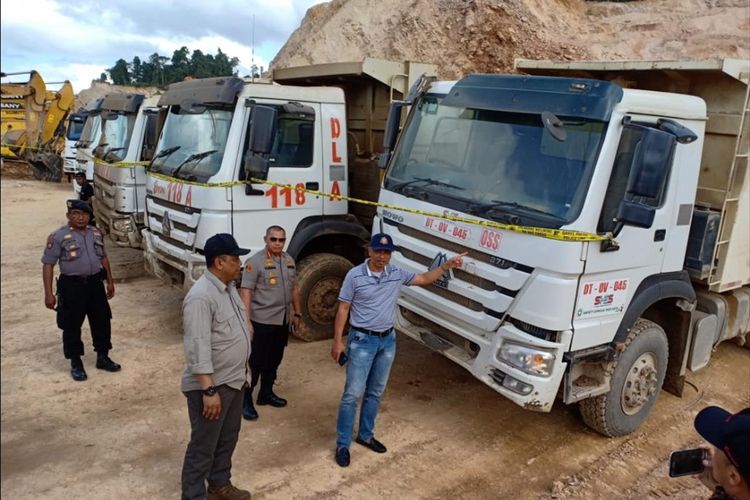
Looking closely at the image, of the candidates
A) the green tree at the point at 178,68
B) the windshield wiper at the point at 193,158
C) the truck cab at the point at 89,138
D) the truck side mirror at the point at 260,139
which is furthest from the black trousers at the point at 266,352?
the green tree at the point at 178,68

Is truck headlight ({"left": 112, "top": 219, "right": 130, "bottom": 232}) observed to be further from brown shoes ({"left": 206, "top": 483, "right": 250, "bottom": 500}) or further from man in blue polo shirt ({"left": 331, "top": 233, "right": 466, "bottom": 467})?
brown shoes ({"left": 206, "top": 483, "right": 250, "bottom": 500})

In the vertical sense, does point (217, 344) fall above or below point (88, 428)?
above

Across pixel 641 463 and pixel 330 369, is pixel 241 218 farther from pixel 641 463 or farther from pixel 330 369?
pixel 641 463

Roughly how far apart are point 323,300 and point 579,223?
330 cm

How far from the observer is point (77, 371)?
17.0ft

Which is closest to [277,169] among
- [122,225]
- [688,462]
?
[122,225]

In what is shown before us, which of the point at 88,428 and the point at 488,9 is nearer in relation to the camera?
the point at 88,428

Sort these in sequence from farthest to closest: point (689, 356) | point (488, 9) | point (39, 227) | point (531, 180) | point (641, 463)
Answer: point (488, 9), point (39, 227), point (689, 356), point (641, 463), point (531, 180)

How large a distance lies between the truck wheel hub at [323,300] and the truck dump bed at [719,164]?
341 centimetres

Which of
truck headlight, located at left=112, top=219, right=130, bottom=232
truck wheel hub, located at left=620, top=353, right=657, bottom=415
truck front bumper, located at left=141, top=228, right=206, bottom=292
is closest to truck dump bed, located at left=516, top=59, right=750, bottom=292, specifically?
truck wheel hub, located at left=620, top=353, right=657, bottom=415

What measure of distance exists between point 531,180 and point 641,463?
2250mm

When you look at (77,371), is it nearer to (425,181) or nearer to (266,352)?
(266,352)

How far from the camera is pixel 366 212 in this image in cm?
668

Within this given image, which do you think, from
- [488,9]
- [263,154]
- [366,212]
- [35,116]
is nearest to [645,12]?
[488,9]
